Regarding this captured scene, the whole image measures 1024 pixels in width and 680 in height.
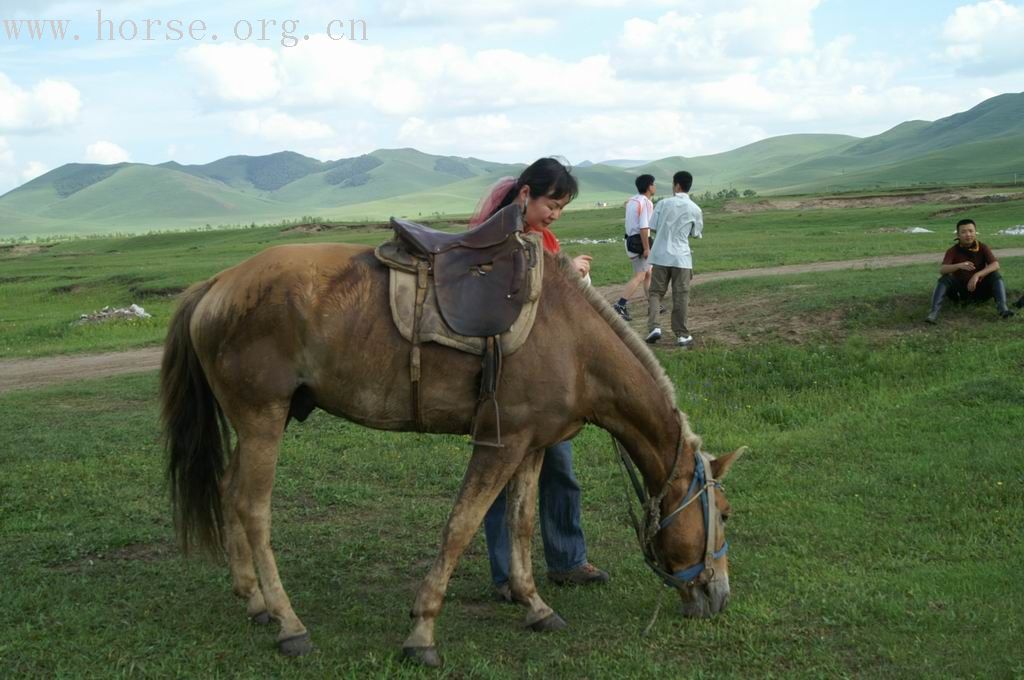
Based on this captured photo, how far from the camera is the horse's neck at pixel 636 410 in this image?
5.12 metres

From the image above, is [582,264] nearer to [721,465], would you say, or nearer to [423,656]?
[721,465]

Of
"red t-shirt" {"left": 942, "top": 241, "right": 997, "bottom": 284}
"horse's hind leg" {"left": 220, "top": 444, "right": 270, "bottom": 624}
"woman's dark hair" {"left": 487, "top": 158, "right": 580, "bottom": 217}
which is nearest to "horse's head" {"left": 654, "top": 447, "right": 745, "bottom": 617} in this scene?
"woman's dark hair" {"left": 487, "top": 158, "right": 580, "bottom": 217}

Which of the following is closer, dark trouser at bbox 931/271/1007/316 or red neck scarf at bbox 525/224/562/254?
red neck scarf at bbox 525/224/562/254

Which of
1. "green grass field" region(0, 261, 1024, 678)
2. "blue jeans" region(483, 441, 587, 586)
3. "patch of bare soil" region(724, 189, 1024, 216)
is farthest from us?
"patch of bare soil" region(724, 189, 1024, 216)

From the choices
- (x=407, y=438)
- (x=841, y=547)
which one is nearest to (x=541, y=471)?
(x=841, y=547)

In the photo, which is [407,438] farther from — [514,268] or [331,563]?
[514,268]

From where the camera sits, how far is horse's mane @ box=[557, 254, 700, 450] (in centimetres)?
519

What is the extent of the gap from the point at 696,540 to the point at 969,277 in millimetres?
8424

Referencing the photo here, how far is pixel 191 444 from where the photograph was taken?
5555 millimetres

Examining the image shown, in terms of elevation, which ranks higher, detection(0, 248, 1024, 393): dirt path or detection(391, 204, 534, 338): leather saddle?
detection(391, 204, 534, 338): leather saddle

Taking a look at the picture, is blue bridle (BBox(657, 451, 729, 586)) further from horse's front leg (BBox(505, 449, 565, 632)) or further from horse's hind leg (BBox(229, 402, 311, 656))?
horse's hind leg (BBox(229, 402, 311, 656))

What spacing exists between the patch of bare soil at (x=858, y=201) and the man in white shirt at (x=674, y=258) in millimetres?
39234

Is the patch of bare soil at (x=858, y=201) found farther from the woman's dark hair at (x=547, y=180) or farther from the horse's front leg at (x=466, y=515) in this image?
the horse's front leg at (x=466, y=515)

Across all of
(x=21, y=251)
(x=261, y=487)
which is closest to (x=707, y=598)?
(x=261, y=487)
